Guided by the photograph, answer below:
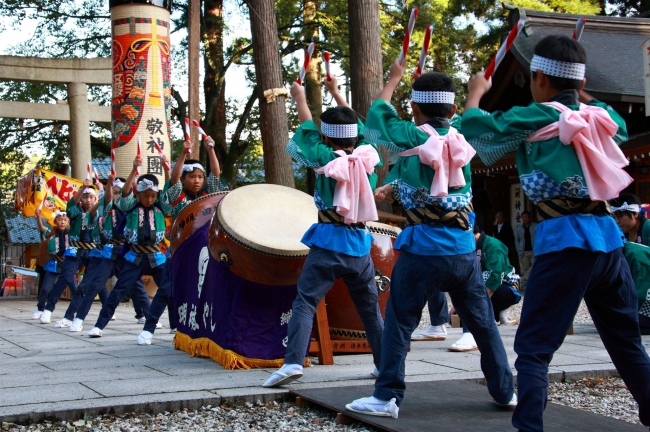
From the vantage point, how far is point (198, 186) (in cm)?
611

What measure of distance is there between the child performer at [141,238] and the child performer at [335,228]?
110 inches

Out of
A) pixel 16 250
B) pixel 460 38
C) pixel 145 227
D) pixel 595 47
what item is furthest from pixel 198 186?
Result: pixel 16 250

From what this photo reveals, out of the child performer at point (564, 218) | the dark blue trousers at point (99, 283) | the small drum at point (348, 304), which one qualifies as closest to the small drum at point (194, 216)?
the small drum at point (348, 304)

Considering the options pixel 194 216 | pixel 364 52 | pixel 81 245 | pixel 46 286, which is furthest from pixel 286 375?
pixel 46 286

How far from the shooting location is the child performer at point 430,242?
3.19 m

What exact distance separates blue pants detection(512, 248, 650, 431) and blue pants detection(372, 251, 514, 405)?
58 centimetres

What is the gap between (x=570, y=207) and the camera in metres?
2.66

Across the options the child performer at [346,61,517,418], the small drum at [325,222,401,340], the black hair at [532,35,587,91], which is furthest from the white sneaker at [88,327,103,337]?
the black hair at [532,35,587,91]

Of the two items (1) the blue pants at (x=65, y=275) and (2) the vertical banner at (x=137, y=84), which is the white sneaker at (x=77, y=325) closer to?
(1) the blue pants at (x=65, y=275)

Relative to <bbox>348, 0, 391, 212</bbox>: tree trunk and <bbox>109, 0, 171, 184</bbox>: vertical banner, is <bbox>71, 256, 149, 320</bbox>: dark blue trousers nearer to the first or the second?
<bbox>348, 0, 391, 212</bbox>: tree trunk

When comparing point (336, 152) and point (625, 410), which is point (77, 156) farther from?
point (625, 410)

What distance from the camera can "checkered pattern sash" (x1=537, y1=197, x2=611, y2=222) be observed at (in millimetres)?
2658

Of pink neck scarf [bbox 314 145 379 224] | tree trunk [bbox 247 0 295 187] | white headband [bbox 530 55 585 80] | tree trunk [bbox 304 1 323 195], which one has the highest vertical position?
tree trunk [bbox 304 1 323 195]

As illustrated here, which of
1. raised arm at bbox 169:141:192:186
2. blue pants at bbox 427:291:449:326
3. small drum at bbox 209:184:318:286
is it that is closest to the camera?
small drum at bbox 209:184:318:286
